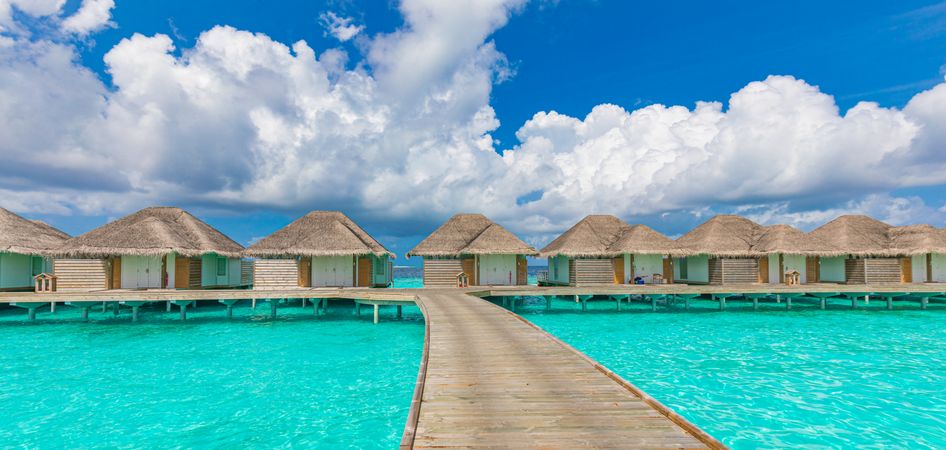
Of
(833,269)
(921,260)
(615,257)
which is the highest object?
(615,257)

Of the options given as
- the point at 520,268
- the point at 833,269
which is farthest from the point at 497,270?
the point at 833,269

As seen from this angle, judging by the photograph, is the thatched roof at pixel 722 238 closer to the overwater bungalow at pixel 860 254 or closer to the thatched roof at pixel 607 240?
the thatched roof at pixel 607 240

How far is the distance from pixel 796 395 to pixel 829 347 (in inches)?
248

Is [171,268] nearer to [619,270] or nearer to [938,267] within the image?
[619,270]

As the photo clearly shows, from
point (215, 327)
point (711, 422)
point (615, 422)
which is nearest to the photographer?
point (615, 422)

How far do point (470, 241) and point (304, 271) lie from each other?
9069 millimetres

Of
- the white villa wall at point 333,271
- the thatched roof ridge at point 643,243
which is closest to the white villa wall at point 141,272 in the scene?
the white villa wall at point 333,271

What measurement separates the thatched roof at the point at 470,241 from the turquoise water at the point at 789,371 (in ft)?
16.6

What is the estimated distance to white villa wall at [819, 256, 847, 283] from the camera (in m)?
27.0

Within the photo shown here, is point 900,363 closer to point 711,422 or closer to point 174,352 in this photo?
point 711,422

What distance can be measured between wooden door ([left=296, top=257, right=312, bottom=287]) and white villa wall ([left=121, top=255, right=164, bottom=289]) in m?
6.70

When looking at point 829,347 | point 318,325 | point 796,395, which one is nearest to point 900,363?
point 829,347

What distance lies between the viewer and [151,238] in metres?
21.9

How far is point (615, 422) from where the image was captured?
4727 millimetres
